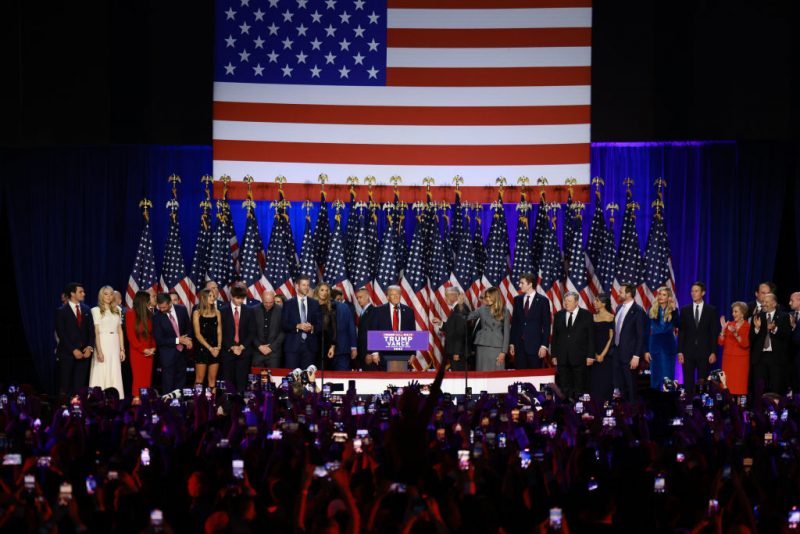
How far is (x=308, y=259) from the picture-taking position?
13562 millimetres

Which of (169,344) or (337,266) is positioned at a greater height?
(337,266)

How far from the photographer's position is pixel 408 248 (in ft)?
46.8

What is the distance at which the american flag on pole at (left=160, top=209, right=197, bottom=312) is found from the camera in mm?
13922

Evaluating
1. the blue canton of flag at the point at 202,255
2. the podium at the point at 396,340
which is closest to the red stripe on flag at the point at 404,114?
the blue canton of flag at the point at 202,255

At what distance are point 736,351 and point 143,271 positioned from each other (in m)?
7.02

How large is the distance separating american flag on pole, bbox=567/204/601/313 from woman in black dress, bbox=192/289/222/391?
4.47 metres

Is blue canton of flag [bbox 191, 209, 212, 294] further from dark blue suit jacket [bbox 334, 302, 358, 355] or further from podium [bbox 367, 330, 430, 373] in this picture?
podium [bbox 367, 330, 430, 373]

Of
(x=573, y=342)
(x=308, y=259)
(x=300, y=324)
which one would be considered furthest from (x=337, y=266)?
(x=573, y=342)

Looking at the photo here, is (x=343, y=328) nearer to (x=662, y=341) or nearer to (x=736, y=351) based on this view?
(x=662, y=341)

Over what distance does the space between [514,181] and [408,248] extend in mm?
1641

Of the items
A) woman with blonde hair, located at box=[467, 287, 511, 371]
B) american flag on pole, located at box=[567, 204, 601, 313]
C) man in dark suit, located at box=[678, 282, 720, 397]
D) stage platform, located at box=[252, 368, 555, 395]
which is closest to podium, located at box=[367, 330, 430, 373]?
stage platform, located at box=[252, 368, 555, 395]

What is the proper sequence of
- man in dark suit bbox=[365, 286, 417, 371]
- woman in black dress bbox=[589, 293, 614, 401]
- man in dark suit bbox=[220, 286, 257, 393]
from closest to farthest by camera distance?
man in dark suit bbox=[220, 286, 257, 393] < woman in black dress bbox=[589, 293, 614, 401] < man in dark suit bbox=[365, 286, 417, 371]

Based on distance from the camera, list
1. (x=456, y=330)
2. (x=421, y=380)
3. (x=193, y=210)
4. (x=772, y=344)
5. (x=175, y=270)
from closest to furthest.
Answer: (x=421, y=380) < (x=772, y=344) < (x=456, y=330) < (x=175, y=270) < (x=193, y=210)

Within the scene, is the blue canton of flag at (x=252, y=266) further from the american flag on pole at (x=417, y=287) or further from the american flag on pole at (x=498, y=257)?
the american flag on pole at (x=498, y=257)
